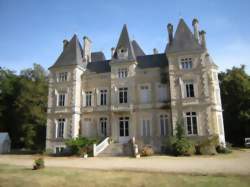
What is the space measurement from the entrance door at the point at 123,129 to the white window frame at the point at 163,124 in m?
3.54

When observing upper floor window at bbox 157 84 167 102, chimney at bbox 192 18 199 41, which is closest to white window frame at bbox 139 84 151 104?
upper floor window at bbox 157 84 167 102

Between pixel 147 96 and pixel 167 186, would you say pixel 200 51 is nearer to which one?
pixel 147 96

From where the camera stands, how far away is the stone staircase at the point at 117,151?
1931 centimetres

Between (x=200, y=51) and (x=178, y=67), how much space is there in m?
2.65

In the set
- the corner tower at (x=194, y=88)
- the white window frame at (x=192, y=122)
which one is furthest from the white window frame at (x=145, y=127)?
the white window frame at (x=192, y=122)

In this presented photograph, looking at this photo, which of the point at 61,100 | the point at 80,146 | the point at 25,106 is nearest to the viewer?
the point at 80,146

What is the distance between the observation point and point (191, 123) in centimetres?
2078

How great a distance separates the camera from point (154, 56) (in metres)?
26.2

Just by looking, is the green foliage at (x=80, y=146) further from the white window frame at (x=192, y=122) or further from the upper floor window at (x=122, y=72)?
the white window frame at (x=192, y=122)

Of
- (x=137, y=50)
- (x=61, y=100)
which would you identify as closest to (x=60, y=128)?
(x=61, y=100)

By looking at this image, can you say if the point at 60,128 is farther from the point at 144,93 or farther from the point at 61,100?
the point at 144,93

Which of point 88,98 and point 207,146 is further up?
point 88,98

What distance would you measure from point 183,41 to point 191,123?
8670 millimetres

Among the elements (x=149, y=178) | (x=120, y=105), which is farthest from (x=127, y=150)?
(x=149, y=178)
